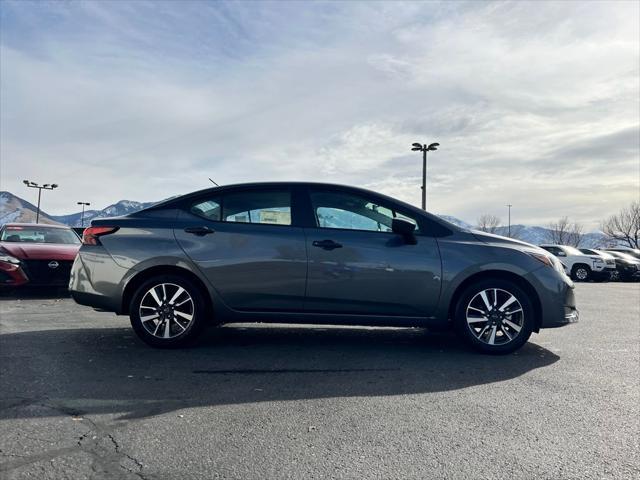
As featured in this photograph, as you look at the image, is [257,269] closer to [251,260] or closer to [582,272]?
[251,260]

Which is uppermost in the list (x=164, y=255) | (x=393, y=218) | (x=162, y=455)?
(x=393, y=218)

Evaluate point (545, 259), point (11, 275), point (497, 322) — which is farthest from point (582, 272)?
point (11, 275)

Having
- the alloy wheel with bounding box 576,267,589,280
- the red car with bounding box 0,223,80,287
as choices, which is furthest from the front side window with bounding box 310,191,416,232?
the alloy wheel with bounding box 576,267,589,280

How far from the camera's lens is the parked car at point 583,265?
2191 centimetres

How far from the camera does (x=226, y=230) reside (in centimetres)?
496

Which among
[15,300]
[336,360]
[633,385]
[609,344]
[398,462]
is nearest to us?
[398,462]

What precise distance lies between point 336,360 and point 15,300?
6800 millimetres

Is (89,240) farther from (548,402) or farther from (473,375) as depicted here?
(548,402)

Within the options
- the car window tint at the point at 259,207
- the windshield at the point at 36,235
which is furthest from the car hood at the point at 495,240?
the windshield at the point at 36,235

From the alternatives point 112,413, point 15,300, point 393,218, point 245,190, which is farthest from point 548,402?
point 15,300

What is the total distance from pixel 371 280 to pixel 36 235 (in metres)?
8.06

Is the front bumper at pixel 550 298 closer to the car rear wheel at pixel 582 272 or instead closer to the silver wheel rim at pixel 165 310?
the silver wheel rim at pixel 165 310

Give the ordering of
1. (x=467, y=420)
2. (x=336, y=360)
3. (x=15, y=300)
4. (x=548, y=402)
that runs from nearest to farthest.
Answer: (x=467, y=420) → (x=548, y=402) → (x=336, y=360) → (x=15, y=300)

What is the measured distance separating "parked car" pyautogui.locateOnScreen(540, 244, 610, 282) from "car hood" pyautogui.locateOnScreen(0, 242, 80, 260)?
20.5 meters
